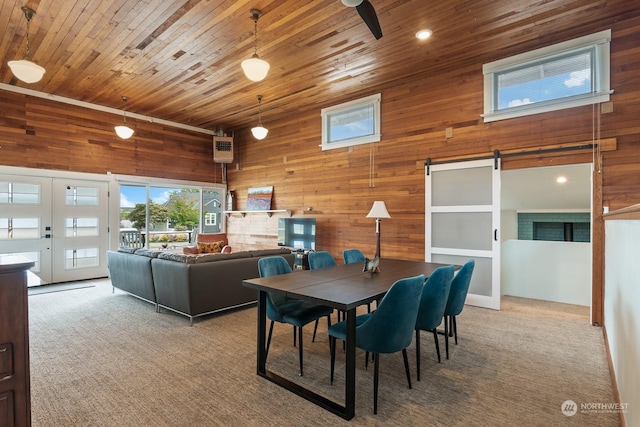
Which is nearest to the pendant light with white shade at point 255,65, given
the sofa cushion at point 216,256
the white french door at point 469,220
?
the sofa cushion at point 216,256

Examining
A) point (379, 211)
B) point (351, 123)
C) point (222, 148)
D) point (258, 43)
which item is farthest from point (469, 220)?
point (222, 148)

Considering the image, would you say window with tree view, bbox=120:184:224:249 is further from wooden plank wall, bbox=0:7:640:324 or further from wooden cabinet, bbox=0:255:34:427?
wooden cabinet, bbox=0:255:34:427

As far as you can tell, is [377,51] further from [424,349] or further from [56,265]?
[56,265]

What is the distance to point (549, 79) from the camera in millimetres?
4359

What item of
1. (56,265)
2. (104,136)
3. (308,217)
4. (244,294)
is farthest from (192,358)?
(104,136)

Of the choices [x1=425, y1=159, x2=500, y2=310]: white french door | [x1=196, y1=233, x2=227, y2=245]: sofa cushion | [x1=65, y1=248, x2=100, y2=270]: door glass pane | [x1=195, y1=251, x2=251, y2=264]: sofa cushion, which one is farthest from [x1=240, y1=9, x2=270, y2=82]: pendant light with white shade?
[x1=65, y1=248, x2=100, y2=270]: door glass pane

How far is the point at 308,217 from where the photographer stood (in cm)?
696

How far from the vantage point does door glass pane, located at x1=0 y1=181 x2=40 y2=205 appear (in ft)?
19.0

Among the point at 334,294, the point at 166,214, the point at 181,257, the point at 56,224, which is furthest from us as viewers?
the point at 166,214

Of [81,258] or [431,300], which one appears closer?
[431,300]

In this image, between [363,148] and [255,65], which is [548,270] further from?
[255,65]

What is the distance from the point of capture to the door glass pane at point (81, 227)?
6.52 meters

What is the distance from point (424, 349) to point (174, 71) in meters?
5.22

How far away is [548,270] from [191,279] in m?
Answer: 5.16
